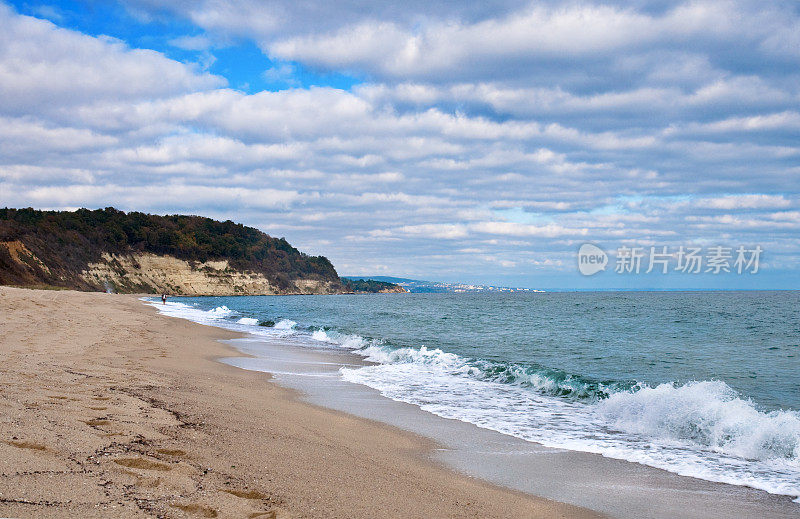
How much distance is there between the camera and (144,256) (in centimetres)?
11144

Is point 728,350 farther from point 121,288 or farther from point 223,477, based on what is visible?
point 121,288

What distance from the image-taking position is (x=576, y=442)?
300 inches

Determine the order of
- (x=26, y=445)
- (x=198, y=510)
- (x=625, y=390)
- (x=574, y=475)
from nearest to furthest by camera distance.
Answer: (x=198, y=510)
(x=26, y=445)
(x=574, y=475)
(x=625, y=390)

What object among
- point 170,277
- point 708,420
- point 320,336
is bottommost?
point 170,277

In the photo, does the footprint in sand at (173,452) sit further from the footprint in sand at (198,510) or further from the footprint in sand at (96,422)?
the footprint in sand at (198,510)

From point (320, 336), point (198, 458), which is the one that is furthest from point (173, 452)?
point (320, 336)

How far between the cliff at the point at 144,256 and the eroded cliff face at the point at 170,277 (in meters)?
0.20

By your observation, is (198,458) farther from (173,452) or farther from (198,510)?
(198,510)

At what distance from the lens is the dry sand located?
3936 millimetres

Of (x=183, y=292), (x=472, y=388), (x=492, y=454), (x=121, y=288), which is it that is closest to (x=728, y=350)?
(x=472, y=388)

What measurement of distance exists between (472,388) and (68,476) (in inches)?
364

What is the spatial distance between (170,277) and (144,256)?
267 inches

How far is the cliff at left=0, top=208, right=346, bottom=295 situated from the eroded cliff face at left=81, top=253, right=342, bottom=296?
20 cm

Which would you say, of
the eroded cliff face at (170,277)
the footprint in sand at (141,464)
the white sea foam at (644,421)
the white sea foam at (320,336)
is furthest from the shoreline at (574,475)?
the eroded cliff face at (170,277)
